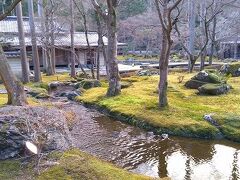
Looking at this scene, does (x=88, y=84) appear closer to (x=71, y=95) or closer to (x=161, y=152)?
(x=71, y=95)

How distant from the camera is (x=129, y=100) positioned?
1589cm

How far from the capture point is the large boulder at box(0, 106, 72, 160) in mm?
6551

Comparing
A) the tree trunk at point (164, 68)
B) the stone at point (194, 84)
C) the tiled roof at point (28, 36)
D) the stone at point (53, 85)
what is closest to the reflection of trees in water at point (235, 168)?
the tree trunk at point (164, 68)

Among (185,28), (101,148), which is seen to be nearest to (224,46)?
(185,28)

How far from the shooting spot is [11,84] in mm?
12477

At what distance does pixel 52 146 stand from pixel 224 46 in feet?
146

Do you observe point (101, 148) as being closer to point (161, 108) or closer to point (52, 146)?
point (52, 146)

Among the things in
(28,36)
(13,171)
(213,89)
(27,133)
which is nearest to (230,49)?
(28,36)

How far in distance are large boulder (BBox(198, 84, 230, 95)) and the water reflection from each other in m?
→ 6.40

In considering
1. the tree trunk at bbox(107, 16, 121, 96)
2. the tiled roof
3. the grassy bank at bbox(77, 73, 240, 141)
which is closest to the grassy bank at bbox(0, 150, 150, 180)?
the grassy bank at bbox(77, 73, 240, 141)

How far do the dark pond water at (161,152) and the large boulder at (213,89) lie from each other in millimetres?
6392

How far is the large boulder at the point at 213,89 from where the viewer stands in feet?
54.8

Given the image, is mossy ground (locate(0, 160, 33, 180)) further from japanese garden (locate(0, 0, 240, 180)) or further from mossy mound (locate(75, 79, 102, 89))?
mossy mound (locate(75, 79, 102, 89))

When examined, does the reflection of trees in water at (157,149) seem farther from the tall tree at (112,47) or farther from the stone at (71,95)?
the stone at (71,95)
